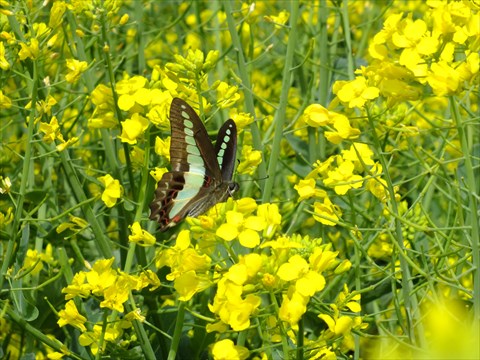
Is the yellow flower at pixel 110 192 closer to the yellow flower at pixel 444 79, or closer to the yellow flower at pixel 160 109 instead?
the yellow flower at pixel 160 109

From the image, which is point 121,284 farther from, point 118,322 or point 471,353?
point 471,353

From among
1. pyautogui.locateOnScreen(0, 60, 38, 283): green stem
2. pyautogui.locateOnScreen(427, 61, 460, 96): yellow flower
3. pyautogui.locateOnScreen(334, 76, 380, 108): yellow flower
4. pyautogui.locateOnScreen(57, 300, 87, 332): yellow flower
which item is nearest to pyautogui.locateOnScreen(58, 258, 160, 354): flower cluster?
pyautogui.locateOnScreen(57, 300, 87, 332): yellow flower

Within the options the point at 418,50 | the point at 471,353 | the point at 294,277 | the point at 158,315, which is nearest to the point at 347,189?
the point at 418,50

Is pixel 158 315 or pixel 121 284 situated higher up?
pixel 121 284

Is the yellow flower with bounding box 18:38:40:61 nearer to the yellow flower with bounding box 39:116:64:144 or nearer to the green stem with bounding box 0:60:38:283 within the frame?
the green stem with bounding box 0:60:38:283

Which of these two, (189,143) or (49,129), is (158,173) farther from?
(49,129)

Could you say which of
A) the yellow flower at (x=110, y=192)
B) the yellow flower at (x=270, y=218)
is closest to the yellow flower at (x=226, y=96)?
the yellow flower at (x=110, y=192)
